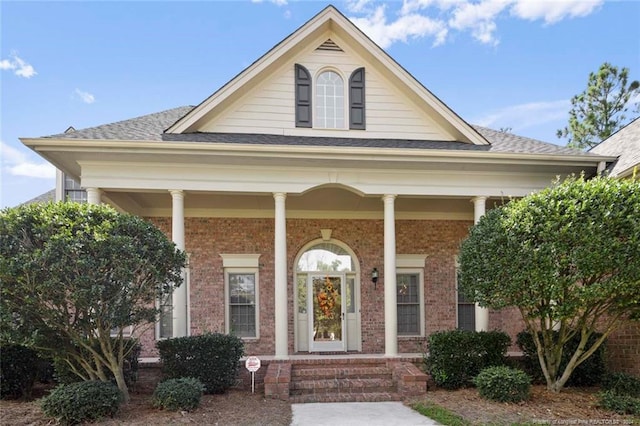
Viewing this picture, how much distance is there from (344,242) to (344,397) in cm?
495

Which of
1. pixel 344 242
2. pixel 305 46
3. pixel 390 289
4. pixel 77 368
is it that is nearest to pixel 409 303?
pixel 344 242

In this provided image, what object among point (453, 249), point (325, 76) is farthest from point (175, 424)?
point (453, 249)

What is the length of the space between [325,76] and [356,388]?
22.4ft

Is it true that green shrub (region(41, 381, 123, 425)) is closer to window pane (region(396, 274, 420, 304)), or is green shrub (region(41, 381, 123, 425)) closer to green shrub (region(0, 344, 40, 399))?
green shrub (region(0, 344, 40, 399))

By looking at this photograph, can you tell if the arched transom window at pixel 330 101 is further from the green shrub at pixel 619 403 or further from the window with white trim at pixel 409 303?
the green shrub at pixel 619 403

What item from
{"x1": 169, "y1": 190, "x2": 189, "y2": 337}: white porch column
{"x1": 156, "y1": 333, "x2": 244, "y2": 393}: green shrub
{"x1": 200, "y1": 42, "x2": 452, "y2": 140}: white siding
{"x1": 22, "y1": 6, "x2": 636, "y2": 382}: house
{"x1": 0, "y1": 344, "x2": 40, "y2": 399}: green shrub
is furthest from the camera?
{"x1": 200, "y1": 42, "x2": 452, "y2": 140}: white siding

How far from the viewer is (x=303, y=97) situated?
1073cm

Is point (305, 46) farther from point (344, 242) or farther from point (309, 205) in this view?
→ point (344, 242)

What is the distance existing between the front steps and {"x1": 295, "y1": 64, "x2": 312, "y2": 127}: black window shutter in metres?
5.21

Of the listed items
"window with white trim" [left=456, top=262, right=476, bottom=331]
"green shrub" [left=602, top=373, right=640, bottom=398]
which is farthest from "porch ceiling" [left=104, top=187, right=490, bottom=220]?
"green shrub" [left=602, top=373, right=640, bottom=398]

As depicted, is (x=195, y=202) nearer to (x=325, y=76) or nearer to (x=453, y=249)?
(x=325, y=76)

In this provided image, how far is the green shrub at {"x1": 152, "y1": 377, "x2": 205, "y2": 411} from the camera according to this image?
6832 mm

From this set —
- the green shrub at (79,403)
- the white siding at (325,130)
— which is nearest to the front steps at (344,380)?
the green shrub at (79,403)

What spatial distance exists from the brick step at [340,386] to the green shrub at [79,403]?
3.08 m
